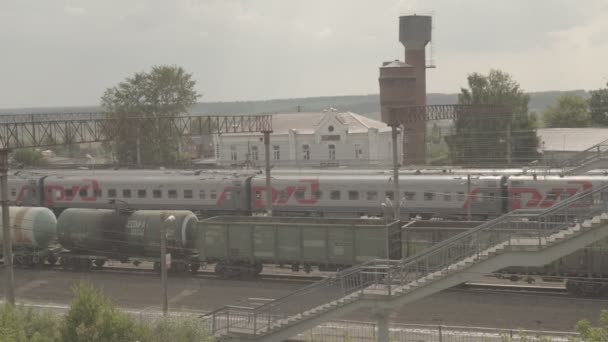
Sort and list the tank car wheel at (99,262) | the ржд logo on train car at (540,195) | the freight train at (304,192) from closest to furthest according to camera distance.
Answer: the tank car wheel at (99,262) < the ржд logo on train car at (540,195) < the freight train at (304,192)

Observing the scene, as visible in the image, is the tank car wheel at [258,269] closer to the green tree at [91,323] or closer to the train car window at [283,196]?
the train car window at [283,196]

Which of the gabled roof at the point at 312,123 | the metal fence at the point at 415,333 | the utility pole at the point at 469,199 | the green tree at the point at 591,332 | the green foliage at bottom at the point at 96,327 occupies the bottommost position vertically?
the metal fence at the point at 415,333

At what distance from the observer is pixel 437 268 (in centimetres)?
2153

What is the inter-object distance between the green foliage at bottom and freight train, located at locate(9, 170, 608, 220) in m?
17.1

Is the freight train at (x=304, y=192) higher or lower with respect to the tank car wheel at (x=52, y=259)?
higher

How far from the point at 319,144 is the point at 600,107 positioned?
165 feet

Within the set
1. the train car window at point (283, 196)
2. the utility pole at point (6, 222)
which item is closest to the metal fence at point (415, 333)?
the utility pole at point (6, 222)

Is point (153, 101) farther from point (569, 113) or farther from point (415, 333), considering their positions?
point (415, 333)

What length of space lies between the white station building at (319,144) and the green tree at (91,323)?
173ft

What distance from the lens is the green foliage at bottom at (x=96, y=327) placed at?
62.1ft

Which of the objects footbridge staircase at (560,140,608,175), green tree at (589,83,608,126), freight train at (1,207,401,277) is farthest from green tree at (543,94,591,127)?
freight train at (1,207,401,277)

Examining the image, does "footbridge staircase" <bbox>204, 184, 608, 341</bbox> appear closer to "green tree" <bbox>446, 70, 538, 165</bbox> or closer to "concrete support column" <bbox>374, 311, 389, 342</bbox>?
"concrete support column" <bbox>374, 311, 389, 342</bbox>

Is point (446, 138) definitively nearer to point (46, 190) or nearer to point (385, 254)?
point (46, 190)

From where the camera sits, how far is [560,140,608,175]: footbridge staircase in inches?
Result: 1447
